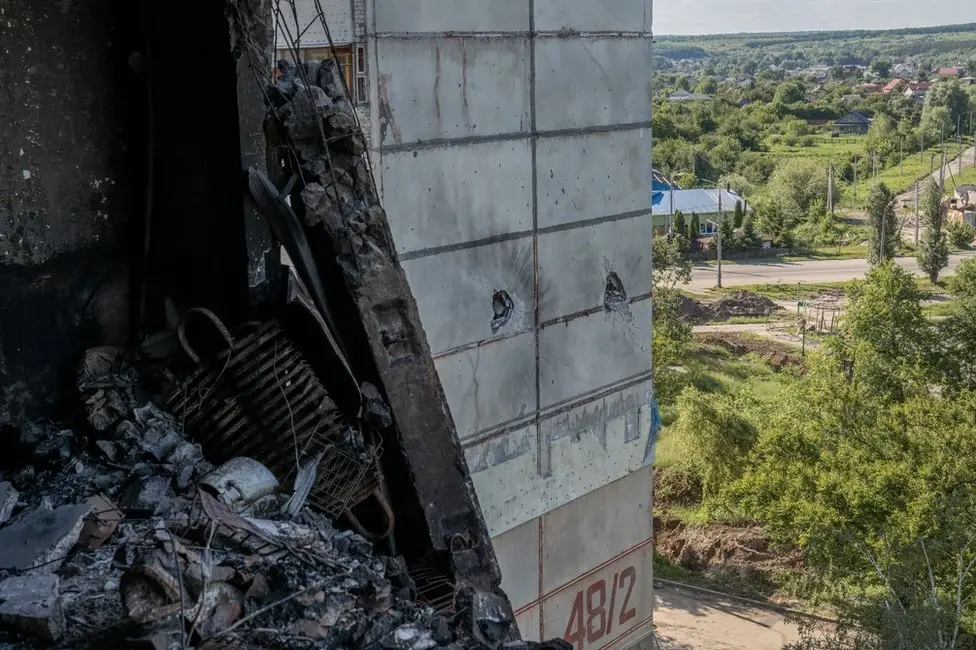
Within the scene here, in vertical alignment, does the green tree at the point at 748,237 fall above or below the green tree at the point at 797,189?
below

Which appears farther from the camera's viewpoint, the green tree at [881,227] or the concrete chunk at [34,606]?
the green tree at [881,227]

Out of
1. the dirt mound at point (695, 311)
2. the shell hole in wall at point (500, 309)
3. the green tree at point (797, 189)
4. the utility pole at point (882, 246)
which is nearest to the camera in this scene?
the shell hole in wall at point (500, 309)

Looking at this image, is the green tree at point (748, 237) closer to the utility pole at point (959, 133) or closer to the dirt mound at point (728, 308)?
the dirt mound at point (728, 308)

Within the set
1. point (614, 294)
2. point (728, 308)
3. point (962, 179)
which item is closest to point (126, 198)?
point (614, 294)

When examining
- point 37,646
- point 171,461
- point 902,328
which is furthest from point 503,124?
point 902,328

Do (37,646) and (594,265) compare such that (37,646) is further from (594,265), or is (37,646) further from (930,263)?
(930,263)

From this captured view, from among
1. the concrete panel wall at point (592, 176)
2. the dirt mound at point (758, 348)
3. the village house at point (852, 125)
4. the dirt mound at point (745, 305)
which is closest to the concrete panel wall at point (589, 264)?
the concrete panel wall at point (592, 176)
